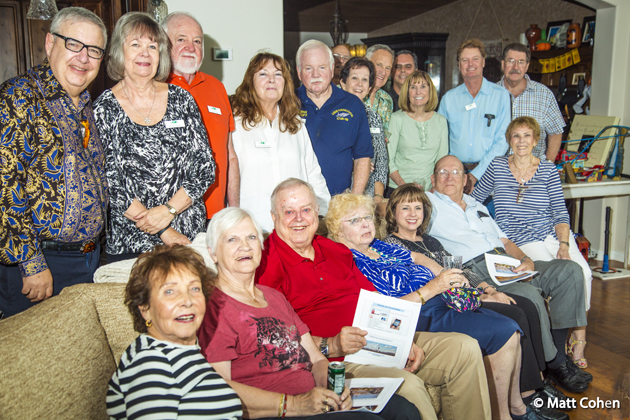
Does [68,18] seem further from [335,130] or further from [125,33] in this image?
[335,130]

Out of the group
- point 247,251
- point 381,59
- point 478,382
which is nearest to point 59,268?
point 247,251

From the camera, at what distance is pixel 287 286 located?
2031 mm

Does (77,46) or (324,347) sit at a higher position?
(77,46)

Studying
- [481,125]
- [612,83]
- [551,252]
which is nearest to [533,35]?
[612,83]

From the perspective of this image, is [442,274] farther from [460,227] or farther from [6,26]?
[6,26]

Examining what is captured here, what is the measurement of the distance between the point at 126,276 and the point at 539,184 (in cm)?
275

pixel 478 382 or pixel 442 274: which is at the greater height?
pixel 442 274

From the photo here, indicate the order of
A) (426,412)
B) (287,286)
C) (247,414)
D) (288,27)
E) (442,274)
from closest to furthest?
(247,414) < (426,412) < (287,286) < (442,274) < (288,27)

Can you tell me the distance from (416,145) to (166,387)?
2705mm

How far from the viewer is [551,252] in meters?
3.24

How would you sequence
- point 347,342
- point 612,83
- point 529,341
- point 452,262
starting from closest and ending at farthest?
point 347,342 → point 452,262 → point 529,341 → point 612,83

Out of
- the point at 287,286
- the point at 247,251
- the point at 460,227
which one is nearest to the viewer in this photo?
the point at 247,251

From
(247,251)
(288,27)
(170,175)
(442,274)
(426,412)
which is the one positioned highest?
(288,27)

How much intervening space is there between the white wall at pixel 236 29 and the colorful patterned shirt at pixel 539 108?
207 cm
